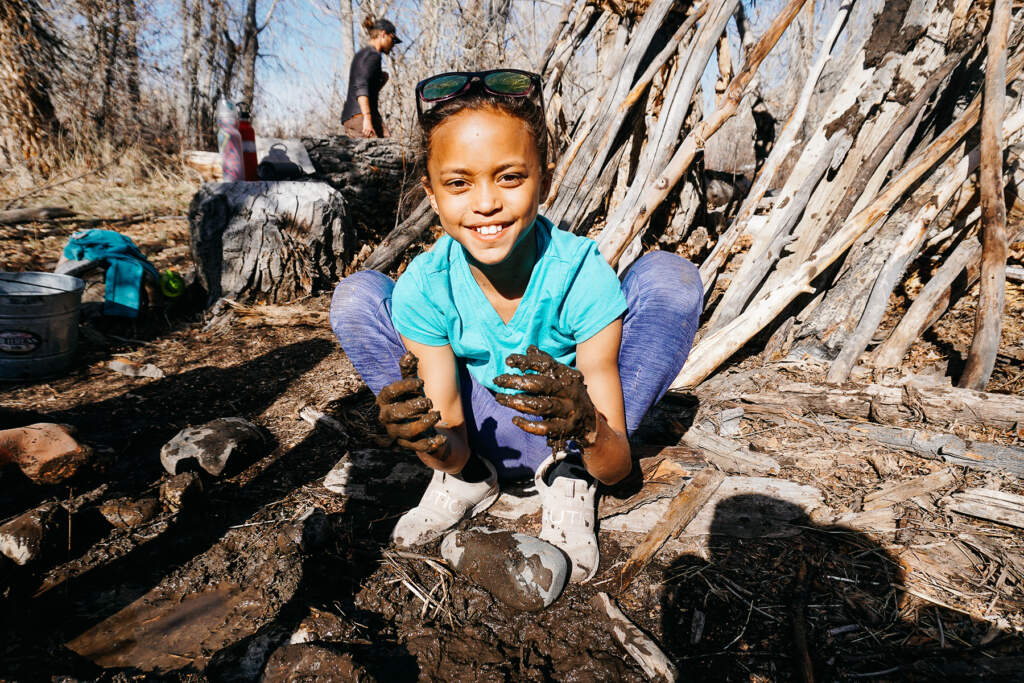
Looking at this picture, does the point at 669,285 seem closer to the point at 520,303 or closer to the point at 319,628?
the point at 520,303

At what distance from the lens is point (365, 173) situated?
588 centimetres

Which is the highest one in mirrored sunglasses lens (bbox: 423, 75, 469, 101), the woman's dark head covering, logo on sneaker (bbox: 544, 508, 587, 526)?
the woman's dark head covering

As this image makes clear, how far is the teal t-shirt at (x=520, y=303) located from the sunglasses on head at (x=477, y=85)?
0.43 metres

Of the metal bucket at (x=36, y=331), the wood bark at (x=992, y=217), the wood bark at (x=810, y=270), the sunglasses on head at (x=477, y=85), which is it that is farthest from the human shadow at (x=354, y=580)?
the wood bark at (x=992, y=217)

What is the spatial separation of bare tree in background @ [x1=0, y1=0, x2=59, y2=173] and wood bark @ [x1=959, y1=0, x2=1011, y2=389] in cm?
962

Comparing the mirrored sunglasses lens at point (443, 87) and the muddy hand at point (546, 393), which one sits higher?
the mirrored sunglasses lens at point (443, 87)

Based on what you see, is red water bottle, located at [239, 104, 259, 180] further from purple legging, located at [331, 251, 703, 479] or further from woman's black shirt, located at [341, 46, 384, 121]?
purple legging, located at [331, 251, 703, 479]

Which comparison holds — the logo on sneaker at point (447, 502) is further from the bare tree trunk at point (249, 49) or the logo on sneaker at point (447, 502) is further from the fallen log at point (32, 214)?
the bare tree trunk at point (249, 49)

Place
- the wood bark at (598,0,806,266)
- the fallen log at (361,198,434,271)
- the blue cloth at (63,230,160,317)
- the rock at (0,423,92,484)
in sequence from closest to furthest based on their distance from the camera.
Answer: the rock at (0,423,92,484) → the wood bark at (598,0,806,266) → the fallen log at (361,198,434,271) → the blue cloth at (63,230,160,317)

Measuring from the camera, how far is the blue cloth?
4289 mm

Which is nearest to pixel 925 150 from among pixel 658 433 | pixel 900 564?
pixel 658 433

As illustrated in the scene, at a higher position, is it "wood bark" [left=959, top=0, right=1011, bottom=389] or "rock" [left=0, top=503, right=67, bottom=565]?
"wood bark" [left=959, top=0, right=1011, bottom=389]

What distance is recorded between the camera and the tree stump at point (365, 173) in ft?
19.0

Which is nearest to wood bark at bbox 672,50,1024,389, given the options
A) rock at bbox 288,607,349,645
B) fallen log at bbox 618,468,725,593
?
fallen log at bbox 618,468,725,593
